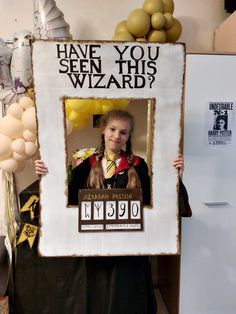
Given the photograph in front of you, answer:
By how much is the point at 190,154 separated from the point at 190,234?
1.37ft

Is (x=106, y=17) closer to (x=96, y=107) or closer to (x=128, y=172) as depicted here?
(x=96, y=107)

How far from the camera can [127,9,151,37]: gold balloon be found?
1362 mm

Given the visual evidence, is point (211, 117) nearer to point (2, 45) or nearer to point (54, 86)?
point (54, 86)

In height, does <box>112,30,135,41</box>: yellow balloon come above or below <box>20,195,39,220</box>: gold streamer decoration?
above

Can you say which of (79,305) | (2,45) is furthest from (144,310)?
(2,45)

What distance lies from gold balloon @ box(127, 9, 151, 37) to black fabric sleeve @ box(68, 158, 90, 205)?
71cm

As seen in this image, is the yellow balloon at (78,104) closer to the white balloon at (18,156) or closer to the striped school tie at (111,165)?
the striped school tie at (111,165)

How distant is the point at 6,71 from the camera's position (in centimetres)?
137

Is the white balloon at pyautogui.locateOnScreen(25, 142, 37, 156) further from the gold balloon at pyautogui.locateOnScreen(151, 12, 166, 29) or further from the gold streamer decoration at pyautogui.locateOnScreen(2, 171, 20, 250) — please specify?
the gold balloon at pyautogui.locateOnScreen(151, 12, 166, 29)

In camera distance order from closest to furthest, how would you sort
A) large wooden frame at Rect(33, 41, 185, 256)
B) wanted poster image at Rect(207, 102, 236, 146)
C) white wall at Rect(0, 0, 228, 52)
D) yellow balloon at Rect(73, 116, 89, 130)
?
large wooden frame at Rect(33, 41, 185, 256) < yellow balloon at Rect(73, 116, 89, 130) < wanted poster image at Rect(207, 102, 236, 146) < white wall at Rect(0, 0, 228, 52)

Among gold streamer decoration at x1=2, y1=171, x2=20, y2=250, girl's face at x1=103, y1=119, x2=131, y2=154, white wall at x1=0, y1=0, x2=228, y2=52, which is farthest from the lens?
white wall at x1=0, y1=0, x2=228, y2=52

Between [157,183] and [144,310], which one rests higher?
[157,183]

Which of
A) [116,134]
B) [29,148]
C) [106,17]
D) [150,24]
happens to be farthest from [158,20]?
[29,148]

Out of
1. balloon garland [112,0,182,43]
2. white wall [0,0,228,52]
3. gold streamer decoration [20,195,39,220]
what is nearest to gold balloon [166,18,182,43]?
balloon garland [112,0,182,43]
